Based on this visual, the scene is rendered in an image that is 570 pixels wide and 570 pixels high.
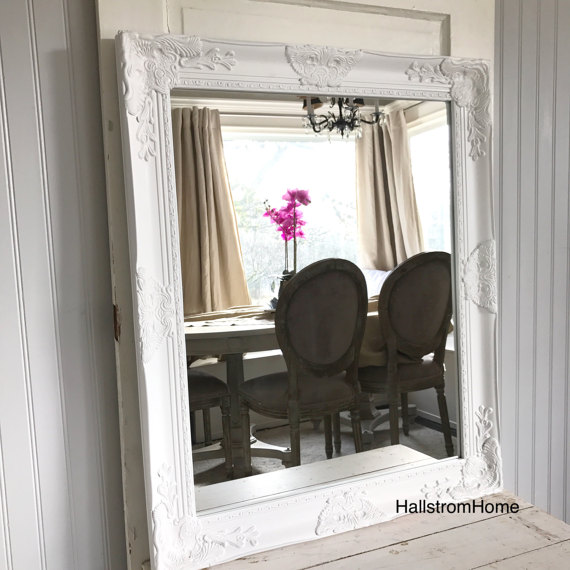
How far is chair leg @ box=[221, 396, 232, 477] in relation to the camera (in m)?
1.13

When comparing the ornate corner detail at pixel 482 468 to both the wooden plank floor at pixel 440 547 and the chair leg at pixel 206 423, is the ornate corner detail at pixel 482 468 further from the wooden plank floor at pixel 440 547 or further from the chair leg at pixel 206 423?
the chair leg at pixel 206 423

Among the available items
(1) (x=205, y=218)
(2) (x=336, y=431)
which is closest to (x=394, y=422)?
(2) (x=336, y=431)

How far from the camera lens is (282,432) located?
3.89ft

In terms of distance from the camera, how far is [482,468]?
1333mm

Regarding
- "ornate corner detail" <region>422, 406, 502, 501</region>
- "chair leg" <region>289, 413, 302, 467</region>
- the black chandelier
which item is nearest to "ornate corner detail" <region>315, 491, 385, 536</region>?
"chair leg" <region>289, 413, 302, 467</region>

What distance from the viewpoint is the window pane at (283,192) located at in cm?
111

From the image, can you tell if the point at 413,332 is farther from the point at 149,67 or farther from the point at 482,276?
the point at 149,67

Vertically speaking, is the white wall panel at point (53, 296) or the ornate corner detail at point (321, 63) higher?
the ornate corner detail at point (321, 63)

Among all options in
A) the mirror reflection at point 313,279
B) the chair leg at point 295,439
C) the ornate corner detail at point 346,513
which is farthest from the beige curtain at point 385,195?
the ornate corner detail at point 346,513

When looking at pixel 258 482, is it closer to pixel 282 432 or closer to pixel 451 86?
pixel 282 432

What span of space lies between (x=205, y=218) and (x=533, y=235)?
90cm

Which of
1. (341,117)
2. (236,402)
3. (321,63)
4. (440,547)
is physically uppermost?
(321,63)

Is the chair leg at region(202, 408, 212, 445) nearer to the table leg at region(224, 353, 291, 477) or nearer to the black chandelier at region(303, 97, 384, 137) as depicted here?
the table leg at region(224, 353, 291, 477)

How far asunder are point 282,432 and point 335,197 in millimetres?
503
